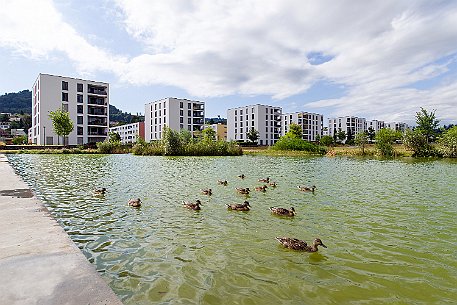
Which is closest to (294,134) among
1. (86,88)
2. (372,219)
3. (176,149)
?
(176,149)

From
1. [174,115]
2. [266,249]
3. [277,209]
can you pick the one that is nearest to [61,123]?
[174,115]

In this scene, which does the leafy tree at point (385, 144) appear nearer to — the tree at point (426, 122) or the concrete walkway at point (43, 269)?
the tree at point (426, 122)

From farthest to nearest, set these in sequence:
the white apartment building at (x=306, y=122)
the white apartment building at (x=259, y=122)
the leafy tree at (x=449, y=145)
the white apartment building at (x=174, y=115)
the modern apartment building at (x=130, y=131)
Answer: the white apartment building at (x=306, y=122), the modern apartment building at (x=130, y=131), the white apartment building at (x=259, y=122), the white apartment building at (x=174, y=115), the leafy tree at (x=449, y=145)

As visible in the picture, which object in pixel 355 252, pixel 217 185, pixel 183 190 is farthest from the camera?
pixel 217 185

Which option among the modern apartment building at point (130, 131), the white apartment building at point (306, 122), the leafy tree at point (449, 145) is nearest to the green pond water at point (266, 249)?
the leafy tree at point (449, 145)

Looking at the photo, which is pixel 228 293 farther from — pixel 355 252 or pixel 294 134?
pixel 294 134

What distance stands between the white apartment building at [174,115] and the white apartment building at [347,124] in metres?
89.4

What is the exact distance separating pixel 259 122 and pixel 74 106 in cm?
6512

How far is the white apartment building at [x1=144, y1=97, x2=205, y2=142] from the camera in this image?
102500 millimetres

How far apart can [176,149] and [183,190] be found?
36.6 m

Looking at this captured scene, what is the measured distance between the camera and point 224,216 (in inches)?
385

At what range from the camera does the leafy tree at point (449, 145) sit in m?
48.8

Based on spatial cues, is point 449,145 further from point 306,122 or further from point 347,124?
point 347,124

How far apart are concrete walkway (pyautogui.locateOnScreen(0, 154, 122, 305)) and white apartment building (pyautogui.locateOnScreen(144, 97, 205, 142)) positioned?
96.2 metres
